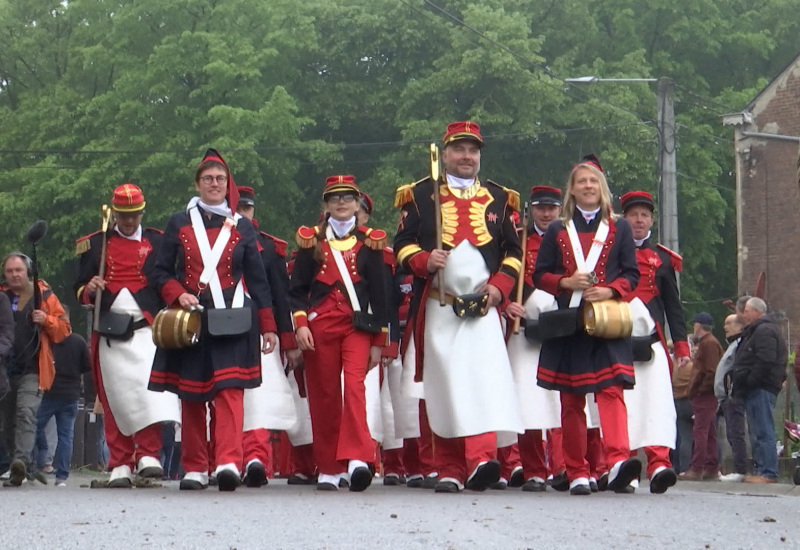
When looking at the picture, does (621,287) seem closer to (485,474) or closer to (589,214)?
(589,214)

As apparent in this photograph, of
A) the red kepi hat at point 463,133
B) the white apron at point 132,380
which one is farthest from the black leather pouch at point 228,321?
the red kepi hat at point 463,133

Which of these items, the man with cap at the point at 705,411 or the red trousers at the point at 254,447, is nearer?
the red trousers at the point at 254,447

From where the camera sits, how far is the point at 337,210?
Result: 41.1 ft

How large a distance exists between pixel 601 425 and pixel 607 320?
2.12 feet

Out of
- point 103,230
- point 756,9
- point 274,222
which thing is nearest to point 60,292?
point 274,222

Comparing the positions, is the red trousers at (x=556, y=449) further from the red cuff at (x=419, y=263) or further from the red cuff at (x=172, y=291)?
the red cuff at (x=172, y=291)

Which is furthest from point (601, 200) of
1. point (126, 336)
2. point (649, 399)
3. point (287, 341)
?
point (126, 336)

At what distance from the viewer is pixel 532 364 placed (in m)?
13.6

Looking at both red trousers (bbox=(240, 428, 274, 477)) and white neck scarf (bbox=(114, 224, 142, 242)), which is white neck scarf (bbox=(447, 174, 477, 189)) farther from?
white neck scarf (bbox=(114, 224, 142, 242))

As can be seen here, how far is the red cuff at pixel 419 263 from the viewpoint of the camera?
38.1 ft

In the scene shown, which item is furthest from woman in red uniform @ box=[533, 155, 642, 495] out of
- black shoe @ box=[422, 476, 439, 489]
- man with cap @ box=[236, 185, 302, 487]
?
man with cap @ box=[236, 185, 302, 487]

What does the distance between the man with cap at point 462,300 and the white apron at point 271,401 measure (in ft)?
4.52

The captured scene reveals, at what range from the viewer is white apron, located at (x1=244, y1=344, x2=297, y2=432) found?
41.8 feet

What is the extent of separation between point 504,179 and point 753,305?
2916 cm
